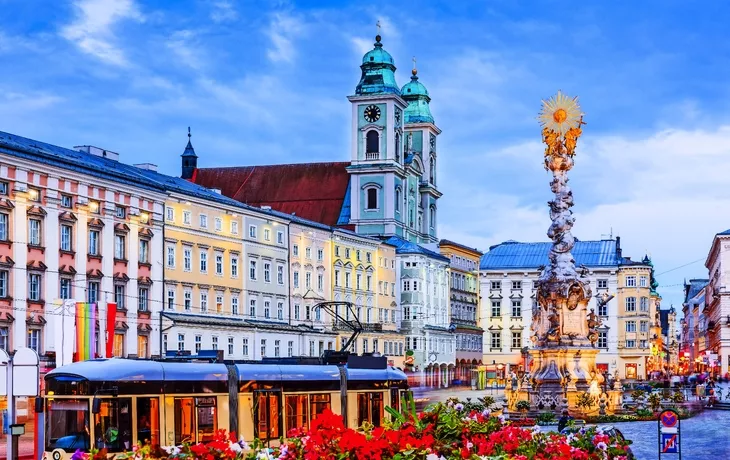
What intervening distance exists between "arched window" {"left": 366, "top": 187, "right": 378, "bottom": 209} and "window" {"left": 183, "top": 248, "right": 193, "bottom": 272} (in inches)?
1910

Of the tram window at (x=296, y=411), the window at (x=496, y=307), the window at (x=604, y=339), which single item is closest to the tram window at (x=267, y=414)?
the tram window at (x=296, y=411)

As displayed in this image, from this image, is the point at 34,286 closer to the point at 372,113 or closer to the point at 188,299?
the point at 188,299

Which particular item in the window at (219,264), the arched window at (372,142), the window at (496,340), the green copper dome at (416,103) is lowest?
the window at (496,340)

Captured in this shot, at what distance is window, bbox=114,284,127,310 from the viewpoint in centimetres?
7519

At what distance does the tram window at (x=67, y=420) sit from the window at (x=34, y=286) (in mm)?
37517

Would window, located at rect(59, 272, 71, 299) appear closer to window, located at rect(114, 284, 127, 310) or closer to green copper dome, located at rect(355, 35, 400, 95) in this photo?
window, located at rect(114, 284, 127, 310)

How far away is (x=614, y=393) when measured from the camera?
61.4 m

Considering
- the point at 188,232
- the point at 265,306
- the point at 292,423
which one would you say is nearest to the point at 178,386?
the point at 292,423

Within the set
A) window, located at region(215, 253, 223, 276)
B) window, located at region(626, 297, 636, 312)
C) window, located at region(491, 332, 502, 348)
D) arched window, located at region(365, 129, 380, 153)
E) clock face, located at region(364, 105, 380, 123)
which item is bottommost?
window, located at region(491, 332, 502, 348)

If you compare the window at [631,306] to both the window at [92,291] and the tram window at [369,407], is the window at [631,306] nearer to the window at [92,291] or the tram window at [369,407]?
the window at [92,291]

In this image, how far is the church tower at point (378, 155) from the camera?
432 feet

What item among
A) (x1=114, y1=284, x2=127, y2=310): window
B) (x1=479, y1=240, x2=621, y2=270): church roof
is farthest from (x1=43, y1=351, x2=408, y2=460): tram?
(x1=479, y1=240, x2=621, y2=270): church roof

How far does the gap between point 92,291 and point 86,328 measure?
6.40 meters

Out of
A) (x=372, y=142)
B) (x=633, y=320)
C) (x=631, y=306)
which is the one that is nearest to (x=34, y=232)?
(x=372, y=142)
